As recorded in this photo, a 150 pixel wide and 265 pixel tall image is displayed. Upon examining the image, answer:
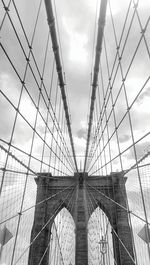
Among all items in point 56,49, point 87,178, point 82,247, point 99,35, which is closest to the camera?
point 99,35

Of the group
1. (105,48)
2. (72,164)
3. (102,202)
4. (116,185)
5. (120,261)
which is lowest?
(120,261)

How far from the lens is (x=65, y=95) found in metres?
10.7

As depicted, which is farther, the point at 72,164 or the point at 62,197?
the point at 72,164

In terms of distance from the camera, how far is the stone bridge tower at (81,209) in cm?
1273

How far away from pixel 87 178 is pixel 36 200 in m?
4.22

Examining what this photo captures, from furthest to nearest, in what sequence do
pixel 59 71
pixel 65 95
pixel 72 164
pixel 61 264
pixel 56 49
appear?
pixel 61 264 → pixel 72 164 → pixel 65 95 → pixel 59 71 → pixel 56 49

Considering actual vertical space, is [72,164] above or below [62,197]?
above

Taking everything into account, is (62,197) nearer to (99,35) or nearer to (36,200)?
(36,200)

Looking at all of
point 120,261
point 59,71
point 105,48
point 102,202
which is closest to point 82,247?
point 120,261

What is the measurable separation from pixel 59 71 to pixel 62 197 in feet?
33.6

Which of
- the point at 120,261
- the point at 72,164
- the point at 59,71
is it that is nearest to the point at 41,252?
the point at 120,261

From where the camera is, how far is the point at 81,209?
45.7ft

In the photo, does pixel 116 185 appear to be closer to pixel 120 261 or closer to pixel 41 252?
pixel 120 261

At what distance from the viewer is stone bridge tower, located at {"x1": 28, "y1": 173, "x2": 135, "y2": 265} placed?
41.8ft
